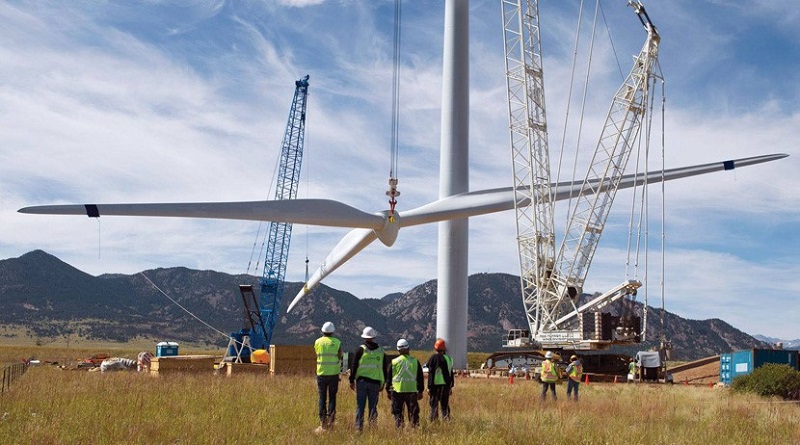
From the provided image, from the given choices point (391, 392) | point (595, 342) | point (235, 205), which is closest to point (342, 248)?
point (235, 205)

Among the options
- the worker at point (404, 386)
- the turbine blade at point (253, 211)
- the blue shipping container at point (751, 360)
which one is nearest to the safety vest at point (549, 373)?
the worker at point (404, 386)

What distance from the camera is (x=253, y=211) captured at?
130 feet

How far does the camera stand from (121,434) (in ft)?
48.7

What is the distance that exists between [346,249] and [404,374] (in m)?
34.5

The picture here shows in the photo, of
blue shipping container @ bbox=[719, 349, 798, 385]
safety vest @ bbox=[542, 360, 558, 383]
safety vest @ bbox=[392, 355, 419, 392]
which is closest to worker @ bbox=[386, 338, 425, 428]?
safety vest @ bbox=[392, 355, 419, 392]

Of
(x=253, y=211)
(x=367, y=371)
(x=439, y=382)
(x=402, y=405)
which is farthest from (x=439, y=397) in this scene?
(x=253, y=211)

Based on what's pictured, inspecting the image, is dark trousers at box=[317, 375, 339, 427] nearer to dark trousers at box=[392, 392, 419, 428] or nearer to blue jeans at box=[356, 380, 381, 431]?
blue jeans at box=[356, 380, 381, 431]

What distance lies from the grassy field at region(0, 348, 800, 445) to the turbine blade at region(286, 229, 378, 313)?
2240 cm

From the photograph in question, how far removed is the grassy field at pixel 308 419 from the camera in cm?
1496

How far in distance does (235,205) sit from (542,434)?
997 inches

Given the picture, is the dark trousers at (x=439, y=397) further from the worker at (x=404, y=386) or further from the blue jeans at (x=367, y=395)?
the blue jeans at (x=367, y=395)

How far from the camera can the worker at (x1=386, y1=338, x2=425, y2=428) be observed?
17.2 m

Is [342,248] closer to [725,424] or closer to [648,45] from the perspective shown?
[648,45]

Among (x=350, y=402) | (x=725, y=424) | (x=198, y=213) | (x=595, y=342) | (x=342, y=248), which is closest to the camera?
(x=725, y=424)
